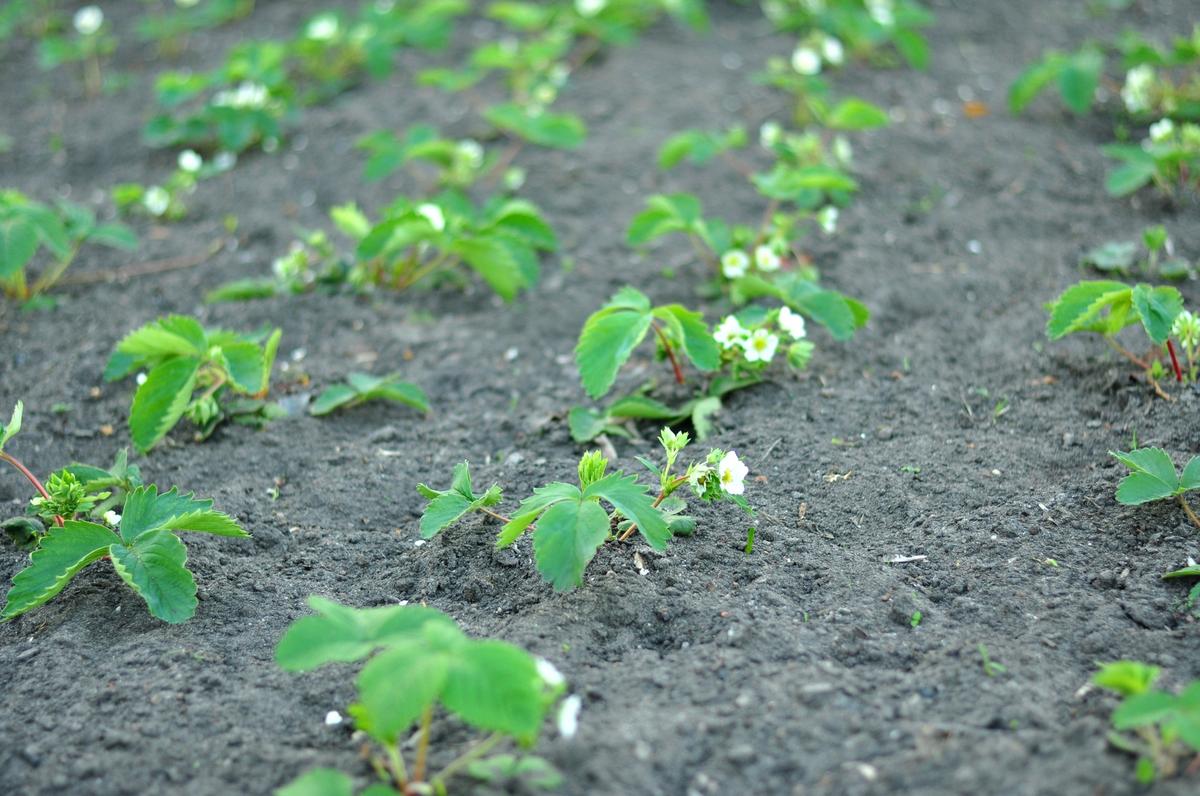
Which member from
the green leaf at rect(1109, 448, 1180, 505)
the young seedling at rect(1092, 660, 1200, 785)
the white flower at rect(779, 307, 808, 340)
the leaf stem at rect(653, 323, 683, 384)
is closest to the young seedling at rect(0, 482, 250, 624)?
the leaf stem at rect(653, 323, 683, 384)

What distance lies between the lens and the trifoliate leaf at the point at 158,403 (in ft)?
7.72

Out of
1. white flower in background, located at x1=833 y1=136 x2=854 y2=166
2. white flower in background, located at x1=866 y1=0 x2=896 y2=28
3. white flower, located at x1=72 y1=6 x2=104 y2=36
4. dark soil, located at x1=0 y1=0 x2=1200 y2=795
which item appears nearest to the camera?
dark soil, located at x1=0 y1=0 x2=1200 y2=795

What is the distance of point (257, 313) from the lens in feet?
10.3

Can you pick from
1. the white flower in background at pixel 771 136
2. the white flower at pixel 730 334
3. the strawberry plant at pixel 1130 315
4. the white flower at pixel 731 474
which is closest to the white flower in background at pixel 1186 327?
the strawberry plant at pixel 1130 315

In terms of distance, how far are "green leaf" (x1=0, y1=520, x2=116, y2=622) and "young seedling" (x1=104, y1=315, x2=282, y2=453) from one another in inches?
17.8

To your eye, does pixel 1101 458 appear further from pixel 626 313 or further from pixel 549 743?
pixel 549 743

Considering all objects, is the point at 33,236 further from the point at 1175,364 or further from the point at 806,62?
the point at 1175,364

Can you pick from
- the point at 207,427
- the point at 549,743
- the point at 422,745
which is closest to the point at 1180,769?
the point at 549,743

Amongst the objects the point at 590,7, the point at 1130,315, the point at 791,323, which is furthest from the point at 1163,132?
the point at 590,7

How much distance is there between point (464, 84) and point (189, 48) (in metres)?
2.05

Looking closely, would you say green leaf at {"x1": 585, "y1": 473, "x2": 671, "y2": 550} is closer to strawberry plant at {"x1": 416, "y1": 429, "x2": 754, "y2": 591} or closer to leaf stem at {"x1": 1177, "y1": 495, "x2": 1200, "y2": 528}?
strawberry plant at {"x1": 416, "y1": 429, "x2": 754, "y2": 591}

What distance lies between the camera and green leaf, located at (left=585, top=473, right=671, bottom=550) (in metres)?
1.76

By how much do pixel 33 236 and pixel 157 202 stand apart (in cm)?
85

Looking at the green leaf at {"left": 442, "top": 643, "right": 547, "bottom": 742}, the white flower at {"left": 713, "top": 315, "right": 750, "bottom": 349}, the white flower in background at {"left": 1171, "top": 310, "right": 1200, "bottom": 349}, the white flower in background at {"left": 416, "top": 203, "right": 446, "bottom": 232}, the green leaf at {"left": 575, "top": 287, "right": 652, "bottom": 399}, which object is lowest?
the white flower in background at {"left": 1171, "top": 310, "right": 1200, "bottom": 349}
